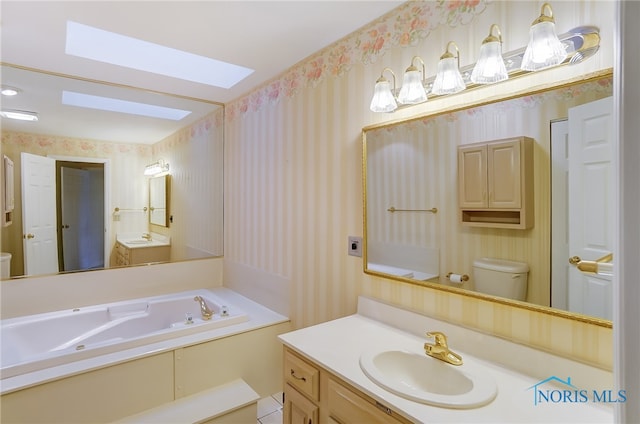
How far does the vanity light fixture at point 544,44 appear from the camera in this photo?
3.61ft

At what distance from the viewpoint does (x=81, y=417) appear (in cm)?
179

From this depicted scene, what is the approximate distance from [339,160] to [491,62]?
1.00m

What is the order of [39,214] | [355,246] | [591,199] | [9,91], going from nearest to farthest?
1. [591,199]
2. [355,246]
3. [9,91]
4. [39,214]

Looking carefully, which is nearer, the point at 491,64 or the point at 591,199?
the point at 591,199

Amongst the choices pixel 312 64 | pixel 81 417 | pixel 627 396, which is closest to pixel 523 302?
pixel 627 396

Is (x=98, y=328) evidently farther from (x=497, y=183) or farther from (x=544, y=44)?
(x=544, y=44)

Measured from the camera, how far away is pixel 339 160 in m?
2.06

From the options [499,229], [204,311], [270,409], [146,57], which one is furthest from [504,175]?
[146,57]

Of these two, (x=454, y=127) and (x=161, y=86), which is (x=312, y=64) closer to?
(x=454, y=127)

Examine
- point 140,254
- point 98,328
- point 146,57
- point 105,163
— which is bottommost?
point 98,328

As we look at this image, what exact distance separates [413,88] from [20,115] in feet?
9.33

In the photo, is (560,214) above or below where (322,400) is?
above

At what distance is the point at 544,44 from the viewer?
111 centimetres

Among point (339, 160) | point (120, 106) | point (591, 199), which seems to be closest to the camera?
point (591, 199)
